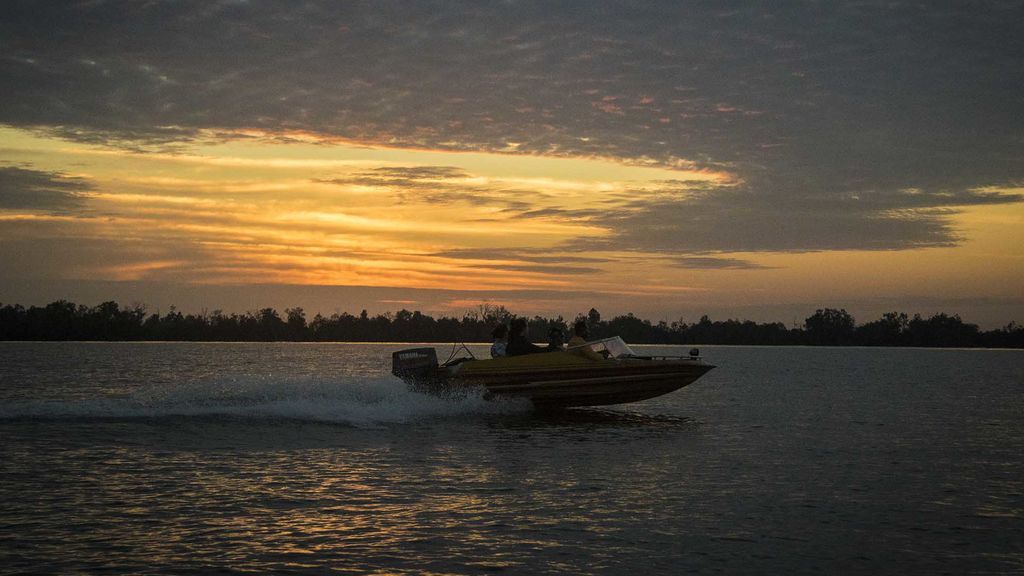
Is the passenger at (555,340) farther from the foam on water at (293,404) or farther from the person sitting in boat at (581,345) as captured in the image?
the foam on water at (293,404)

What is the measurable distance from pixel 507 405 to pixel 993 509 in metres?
14.4

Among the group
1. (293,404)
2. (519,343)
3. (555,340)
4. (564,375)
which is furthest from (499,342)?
(293,404)

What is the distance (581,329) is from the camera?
2545 cm

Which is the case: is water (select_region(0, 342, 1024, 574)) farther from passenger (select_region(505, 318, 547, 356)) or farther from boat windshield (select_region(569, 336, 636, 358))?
boat windshield (select_region(569, 336, 636, 358))

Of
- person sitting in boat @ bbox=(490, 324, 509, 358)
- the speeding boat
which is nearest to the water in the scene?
the speeding boat

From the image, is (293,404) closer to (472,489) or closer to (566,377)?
(566,377)

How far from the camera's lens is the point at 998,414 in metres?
33.0

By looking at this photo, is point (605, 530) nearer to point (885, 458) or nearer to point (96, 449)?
point (885, 458)

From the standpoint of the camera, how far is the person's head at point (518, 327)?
25.5 metres

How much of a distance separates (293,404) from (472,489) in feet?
40.4

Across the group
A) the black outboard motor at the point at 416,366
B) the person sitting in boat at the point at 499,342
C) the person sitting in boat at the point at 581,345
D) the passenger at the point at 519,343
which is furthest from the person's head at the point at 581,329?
the black outboard motor at the point at 416,366

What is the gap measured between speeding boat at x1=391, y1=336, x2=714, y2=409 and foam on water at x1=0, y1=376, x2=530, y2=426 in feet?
1.52

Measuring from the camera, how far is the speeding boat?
83.0 ft

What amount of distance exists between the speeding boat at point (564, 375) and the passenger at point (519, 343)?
1.34ft
